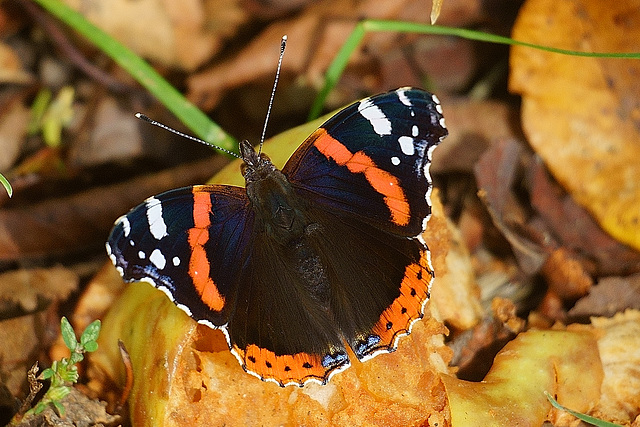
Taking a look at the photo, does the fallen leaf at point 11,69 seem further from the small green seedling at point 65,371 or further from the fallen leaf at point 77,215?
the small green seedling at point 65,371

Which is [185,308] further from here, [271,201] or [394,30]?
[394,30]

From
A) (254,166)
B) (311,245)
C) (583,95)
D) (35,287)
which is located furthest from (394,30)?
(35,287)

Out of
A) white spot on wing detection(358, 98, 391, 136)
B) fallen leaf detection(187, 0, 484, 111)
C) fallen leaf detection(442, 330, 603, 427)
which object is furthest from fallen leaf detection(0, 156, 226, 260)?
fallen leaf detection(442, 330, 603, 427)

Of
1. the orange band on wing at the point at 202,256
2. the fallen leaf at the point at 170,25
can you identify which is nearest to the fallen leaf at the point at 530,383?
the orange band on wing at the point at 202,256

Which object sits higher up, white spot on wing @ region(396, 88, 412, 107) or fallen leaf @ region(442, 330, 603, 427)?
white spot on wing @ region(396, 88, 412, 107)

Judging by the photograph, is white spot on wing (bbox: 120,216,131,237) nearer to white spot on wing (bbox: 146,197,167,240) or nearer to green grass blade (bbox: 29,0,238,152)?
white spot on wing (bbox: 146,197,167,240)

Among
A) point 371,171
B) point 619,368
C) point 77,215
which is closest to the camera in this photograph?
point 371,171
